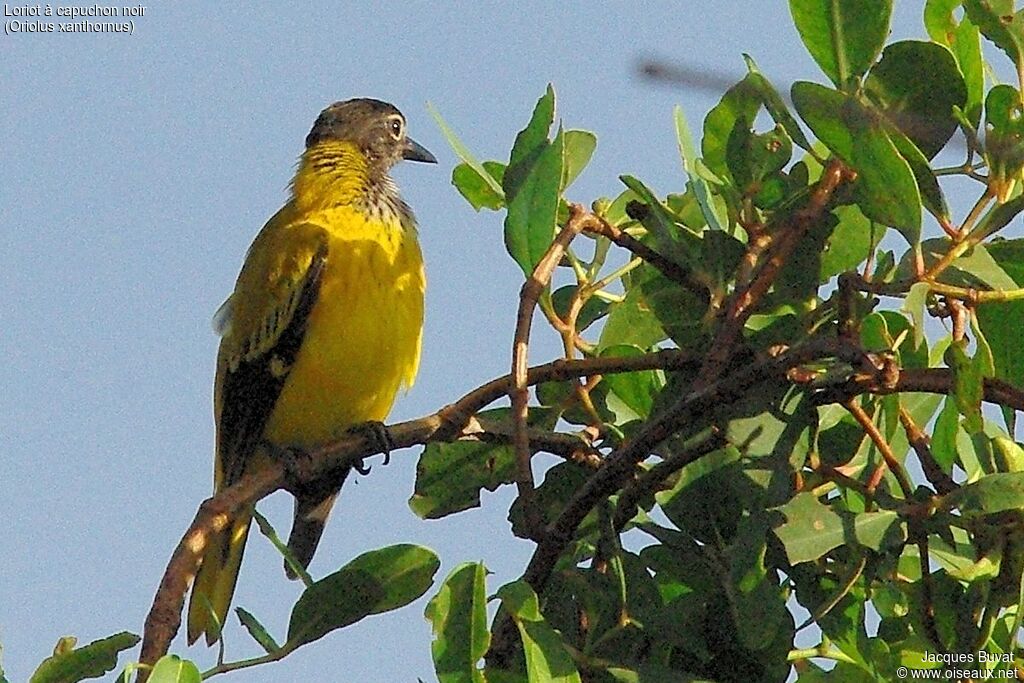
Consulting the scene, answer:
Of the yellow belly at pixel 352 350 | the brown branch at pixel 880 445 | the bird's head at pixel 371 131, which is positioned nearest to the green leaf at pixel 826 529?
the brown branch at pixel 880 445

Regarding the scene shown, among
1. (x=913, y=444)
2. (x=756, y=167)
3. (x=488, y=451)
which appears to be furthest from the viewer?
(x=488, y=451)

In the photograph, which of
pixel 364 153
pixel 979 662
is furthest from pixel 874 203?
pixel 364 153

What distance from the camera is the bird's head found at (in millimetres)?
5867

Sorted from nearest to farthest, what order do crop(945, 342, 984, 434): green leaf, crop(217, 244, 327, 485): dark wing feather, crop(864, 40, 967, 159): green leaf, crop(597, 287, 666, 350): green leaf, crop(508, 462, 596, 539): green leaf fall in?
crop(945, 342, 984, 434): green leaf → crop(864, 40, 967, 159): green leaf → crop(508, 462, 596, 539): green leaf → crop(597, 287, 666, 350): green leaf → crop(217, 244, 327, 485): dark wing feather

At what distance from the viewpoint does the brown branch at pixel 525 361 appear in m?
2.06

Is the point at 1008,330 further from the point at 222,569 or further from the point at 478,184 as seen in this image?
the point at 222,569

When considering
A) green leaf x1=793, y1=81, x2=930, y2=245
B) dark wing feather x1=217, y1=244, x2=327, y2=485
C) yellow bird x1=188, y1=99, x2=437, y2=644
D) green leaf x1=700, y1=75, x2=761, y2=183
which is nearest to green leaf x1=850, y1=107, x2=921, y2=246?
green leaf x1=793, y1=81, x2=930, y2=245

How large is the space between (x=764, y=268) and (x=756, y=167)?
0.85 feet

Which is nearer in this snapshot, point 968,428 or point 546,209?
point 968,428

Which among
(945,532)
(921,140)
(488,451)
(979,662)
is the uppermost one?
(921,140)

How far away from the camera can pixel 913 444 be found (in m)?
2.18

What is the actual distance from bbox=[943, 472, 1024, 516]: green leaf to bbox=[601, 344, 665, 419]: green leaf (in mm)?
740

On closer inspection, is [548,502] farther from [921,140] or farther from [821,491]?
[921,140]

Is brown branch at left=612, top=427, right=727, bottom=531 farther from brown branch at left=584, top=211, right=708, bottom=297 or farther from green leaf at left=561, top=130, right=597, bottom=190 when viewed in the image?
green leaf at left=561, top=130, right=597, bottom=190
